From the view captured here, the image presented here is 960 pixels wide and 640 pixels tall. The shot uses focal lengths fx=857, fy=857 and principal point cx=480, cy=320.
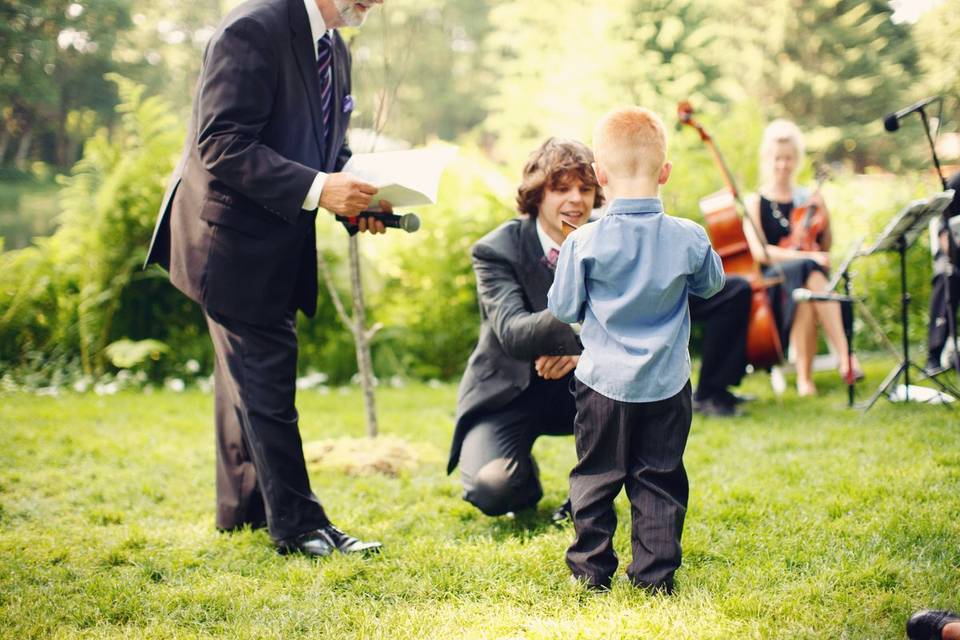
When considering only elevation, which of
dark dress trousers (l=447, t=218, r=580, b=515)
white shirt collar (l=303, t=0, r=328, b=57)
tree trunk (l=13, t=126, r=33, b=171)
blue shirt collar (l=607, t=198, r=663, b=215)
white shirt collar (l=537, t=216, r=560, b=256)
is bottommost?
dark dress trousers (l=447, t=218, r=580, b=515)

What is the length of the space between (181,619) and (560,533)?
1.32 meters

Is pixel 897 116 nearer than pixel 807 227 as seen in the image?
Yes

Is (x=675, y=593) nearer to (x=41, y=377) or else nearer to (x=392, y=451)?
(x=392, y=451)

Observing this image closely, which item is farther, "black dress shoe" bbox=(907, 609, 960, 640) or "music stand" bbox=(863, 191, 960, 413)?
"music stand" bbox=(863, 191, 960, 413)

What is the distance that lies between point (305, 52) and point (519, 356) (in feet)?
4.21

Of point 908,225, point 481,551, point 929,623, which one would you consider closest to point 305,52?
point 481,551

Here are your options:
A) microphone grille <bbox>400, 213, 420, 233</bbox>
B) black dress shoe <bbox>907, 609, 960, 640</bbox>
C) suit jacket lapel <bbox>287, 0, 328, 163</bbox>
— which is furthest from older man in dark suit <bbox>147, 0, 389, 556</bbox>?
black dress shoe <bbox>907, 609, 960, 640</bbox>

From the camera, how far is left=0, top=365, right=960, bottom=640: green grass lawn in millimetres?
2379

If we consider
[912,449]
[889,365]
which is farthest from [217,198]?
[889,365]

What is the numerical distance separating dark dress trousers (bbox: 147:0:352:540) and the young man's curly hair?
76cm

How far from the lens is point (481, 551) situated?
298 cm

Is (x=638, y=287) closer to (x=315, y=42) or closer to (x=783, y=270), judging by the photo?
(x=315, y=42)

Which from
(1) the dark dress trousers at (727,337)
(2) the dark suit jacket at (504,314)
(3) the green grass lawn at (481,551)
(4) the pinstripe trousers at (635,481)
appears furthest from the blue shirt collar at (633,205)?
(1) the dark dress trousers at (727,337)

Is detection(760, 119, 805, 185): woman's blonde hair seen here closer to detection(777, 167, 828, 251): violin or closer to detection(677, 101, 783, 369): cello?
detection(777, 167, 828, 251): violin
